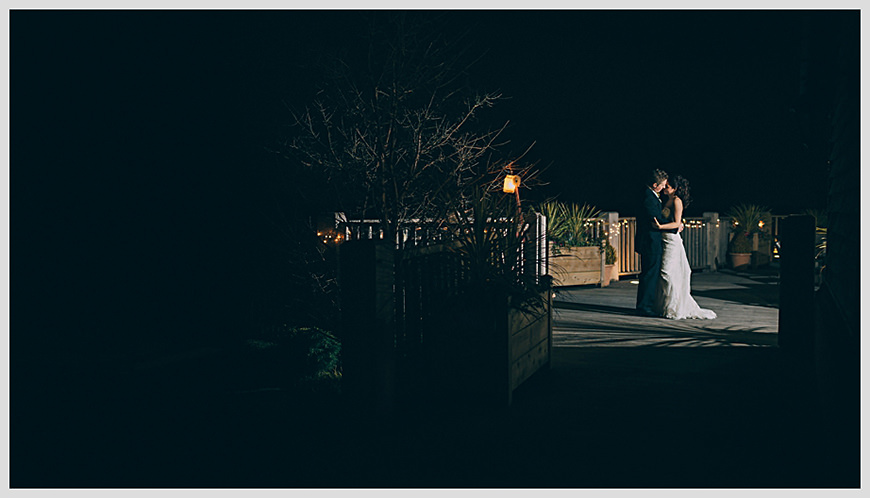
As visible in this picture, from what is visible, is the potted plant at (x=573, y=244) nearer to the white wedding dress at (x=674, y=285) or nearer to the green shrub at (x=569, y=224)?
the green shrub at (x=569, y=224)

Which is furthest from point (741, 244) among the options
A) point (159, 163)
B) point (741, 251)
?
point (159, 163)

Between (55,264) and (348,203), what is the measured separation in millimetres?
3498

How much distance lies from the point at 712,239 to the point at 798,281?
8473mm

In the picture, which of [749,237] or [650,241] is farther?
[749,237]

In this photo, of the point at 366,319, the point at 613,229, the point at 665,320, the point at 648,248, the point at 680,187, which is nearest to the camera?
the point at 366,319

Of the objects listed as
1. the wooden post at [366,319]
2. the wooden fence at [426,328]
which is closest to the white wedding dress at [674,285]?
the wooden fence at [426,328]

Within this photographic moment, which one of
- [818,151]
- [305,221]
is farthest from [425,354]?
[818,151]

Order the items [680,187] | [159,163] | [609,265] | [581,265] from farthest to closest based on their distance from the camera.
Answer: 1. [609,265]
2. [581,265]
3. [159,163]
4. [680,187]

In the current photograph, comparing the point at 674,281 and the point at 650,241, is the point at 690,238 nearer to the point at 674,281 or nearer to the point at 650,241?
the point at 650,241

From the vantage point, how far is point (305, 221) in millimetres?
7445

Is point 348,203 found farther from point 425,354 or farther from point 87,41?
point 87,41

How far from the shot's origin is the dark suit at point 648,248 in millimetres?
8102

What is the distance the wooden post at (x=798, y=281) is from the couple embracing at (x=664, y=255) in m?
1.85

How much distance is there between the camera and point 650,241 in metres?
8.14
